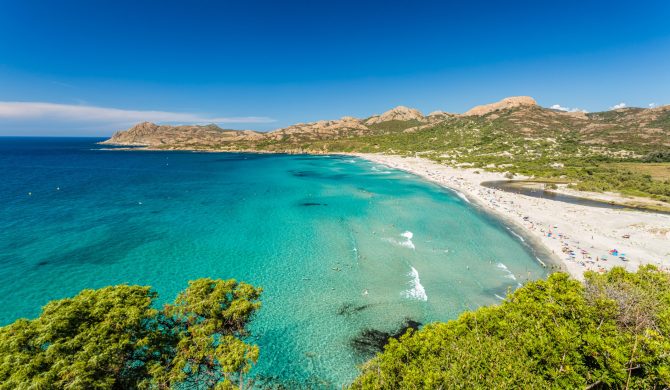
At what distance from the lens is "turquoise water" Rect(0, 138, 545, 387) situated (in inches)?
1171

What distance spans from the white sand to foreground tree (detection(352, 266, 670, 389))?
1824cm

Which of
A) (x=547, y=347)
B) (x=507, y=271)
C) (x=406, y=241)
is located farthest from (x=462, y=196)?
(x=547, y=347)

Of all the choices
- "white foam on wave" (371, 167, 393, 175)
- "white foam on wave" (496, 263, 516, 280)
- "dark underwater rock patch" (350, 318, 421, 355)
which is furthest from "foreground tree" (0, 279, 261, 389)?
"white foam on wave" (371, 167, 393, 175)

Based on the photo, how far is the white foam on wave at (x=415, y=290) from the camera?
34.6 metres

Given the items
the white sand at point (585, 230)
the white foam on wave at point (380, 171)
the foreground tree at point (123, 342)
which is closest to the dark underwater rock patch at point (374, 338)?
the foreground tree at point (123, 342)

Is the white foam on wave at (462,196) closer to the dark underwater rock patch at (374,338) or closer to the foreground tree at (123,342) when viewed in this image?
the dark underwater rock patch at (374,338)

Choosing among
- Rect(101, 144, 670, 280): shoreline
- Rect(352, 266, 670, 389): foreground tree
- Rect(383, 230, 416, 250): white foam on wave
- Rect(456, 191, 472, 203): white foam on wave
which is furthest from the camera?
Rect(456, 191, 472, 203): white foam on wave

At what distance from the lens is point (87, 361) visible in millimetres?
14406

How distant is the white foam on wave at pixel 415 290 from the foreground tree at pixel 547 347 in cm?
1271

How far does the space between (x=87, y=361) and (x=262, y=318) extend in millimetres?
17586

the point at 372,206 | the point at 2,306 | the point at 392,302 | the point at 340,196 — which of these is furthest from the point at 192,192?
the point at 392,302

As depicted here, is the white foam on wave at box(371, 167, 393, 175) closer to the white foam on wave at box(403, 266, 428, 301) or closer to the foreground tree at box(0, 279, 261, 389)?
the white foam on wave at box(403, 266, 428, 301)

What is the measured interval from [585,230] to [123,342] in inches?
2794

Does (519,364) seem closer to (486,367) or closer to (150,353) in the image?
(486,367)
